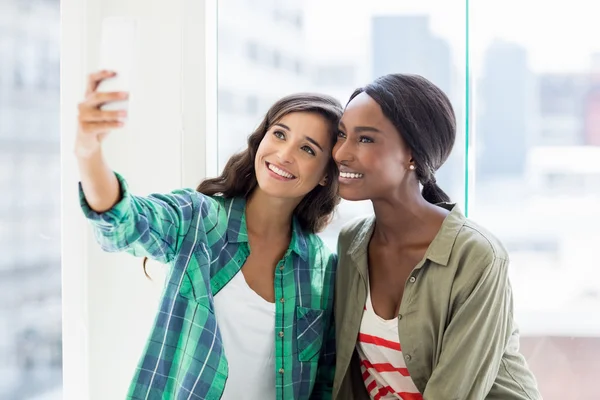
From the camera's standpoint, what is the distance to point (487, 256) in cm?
140

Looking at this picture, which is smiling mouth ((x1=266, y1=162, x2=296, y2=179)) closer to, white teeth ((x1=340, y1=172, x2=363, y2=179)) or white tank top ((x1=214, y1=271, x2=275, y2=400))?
white teeth ((x1=340, y1=172, x2=363, y2=179))

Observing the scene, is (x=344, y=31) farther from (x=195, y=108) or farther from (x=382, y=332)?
(x=382, y=332)

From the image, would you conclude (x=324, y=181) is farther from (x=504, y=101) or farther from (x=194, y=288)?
(x=504, y=101)

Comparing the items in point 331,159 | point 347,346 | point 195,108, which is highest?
point 195,108

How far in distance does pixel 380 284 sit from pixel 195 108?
0.69 metres

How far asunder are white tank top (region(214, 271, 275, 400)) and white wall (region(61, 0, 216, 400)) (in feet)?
1.26

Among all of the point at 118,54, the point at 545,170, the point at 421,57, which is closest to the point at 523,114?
the point at 545,170

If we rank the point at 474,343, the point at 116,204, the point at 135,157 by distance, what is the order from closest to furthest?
the point at 116,204 < the point at 474,343 < the point at 135,157

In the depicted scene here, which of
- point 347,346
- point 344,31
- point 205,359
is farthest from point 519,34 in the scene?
point 205,359

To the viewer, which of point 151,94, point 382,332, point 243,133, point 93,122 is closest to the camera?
point 93,122

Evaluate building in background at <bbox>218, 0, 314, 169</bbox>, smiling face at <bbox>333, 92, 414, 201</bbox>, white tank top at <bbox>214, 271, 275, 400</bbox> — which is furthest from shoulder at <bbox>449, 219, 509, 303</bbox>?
building in background at <bbox>218, 0, 314, 169</bbox>

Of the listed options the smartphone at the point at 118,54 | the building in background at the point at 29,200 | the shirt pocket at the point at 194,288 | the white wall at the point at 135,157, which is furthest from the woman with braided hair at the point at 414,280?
the building in background at the point at 29,200

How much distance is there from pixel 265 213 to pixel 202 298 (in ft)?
0.93

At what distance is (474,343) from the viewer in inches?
53.4
